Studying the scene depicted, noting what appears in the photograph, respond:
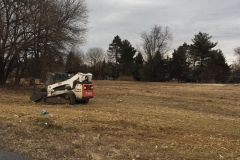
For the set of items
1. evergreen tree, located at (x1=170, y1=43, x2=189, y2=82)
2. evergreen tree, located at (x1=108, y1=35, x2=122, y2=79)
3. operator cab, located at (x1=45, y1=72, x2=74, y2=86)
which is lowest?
operator cab, located at (x1=45, y1=72, x2=74, y2=86)

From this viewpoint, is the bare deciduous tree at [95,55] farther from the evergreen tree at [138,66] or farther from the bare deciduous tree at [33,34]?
the bare deciduous tree at [33,34]

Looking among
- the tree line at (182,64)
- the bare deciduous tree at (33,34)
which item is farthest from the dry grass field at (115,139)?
the tree line at (182,64)

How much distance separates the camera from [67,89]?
16328 mm

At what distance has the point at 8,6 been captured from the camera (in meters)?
25.3

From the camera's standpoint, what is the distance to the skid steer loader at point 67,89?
52.7 ft

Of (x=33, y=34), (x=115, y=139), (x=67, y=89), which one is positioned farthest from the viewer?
(x=33, y=34)

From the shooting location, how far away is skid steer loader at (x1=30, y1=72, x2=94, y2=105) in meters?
16.1

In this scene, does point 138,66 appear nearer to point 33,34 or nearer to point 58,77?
point 33,34

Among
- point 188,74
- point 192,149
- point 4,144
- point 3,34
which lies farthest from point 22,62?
point 188,74

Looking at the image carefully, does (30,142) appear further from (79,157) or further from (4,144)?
(79,157)

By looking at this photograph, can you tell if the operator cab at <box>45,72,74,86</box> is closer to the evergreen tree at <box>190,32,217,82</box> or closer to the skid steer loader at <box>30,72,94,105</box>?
the skid steer loader at <box>30,72,94,105</box>

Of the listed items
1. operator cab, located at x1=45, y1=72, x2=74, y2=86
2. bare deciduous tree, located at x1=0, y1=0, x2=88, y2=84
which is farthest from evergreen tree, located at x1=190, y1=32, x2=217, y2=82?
operator cab, located at x1=45, y1=72, x2=74, y2=86

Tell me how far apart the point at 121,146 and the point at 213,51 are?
83.3m

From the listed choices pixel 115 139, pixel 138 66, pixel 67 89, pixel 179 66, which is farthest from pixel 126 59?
pixel 115 139
